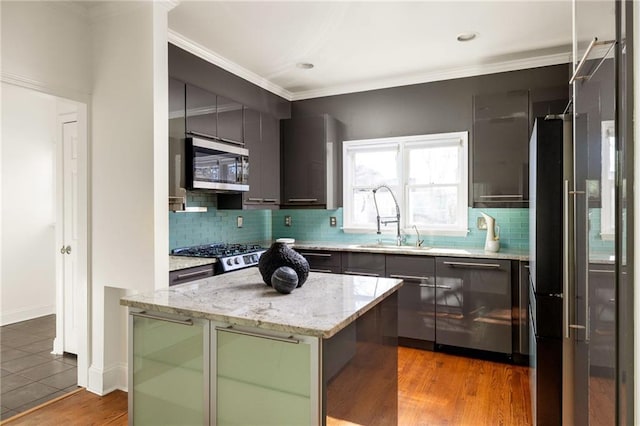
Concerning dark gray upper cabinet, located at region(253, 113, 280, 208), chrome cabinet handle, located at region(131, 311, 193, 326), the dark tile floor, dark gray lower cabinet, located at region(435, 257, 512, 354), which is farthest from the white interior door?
dark gray lower cabinet, located at region(435, 257, 512, 354)

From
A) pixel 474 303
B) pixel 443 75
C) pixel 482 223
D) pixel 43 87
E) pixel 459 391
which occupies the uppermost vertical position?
pixel 443 75

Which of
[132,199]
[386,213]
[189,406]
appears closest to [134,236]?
[132,199]

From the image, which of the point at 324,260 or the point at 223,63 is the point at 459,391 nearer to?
the point at 324,260

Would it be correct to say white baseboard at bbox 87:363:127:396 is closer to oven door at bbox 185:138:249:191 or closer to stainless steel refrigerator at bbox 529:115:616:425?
oven door at bbox 185:138:249:191

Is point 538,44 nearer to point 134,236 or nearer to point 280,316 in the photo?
point 280,316

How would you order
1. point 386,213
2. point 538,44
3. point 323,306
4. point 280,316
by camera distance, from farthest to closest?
1. point 386,213
2. point 538,44
3. point 323,306
4. point 280,316

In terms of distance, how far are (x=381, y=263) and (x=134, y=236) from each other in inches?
85.4

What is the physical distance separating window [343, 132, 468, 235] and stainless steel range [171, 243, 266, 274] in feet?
4.41

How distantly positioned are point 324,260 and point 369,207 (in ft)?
2.85

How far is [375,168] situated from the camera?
4387 mm

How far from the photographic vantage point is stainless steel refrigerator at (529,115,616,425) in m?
1.05

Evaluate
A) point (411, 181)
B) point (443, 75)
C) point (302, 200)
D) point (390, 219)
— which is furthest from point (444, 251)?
Result: point (443, 75)

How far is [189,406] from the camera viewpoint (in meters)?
1.58

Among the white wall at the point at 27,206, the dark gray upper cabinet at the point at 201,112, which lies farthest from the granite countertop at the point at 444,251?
the white wall at the point at 27,206
